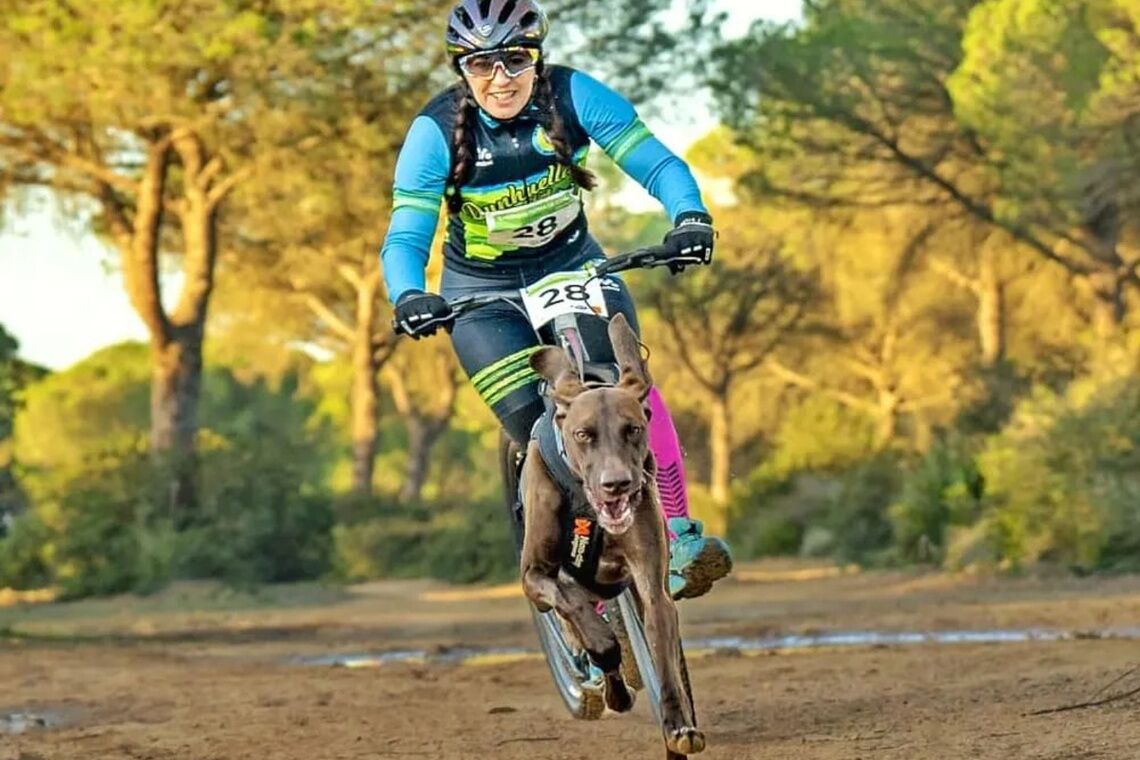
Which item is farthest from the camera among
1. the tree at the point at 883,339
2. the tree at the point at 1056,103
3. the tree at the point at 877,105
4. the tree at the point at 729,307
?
the tree at the point at 883,339

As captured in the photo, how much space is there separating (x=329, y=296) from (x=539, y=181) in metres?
41.6

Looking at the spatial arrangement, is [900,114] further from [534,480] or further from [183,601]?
[534,480]

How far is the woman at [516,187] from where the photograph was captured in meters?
7.09

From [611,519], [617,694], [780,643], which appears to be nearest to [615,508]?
[611,519]

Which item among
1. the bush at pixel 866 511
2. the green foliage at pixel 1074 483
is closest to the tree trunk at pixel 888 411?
the bush at pixel 866 511

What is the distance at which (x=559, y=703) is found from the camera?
10.2 meters

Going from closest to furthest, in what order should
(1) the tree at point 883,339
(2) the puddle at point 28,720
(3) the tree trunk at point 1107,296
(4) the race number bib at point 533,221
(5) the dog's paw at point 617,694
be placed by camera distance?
(5) the dog's paw at point 617,694, (4) the race number bib at point 533,221, (2) the puddle at point 28,720, (3) the tree trunk at point 1107,296, (1) the tree at point 883,339

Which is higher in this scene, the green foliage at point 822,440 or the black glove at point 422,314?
the green foliage at point 822,440

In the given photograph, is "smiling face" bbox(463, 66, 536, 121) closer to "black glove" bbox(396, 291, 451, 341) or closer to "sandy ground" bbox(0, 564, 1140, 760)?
"black glove" bbox(396, 291, 451, 341)

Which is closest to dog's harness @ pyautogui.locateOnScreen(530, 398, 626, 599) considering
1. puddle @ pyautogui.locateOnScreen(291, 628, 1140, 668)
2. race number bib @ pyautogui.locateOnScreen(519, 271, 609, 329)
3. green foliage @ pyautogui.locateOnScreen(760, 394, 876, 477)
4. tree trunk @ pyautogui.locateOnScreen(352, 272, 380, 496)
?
race number bib @ pyautogui.locateOnScreen(519, 271, 609, 329)

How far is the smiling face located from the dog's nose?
5.84 feet

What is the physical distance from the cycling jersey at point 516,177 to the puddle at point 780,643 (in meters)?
6.39

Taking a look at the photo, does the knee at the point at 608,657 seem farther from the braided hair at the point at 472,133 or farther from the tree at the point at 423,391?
the tree at the point at 423,391

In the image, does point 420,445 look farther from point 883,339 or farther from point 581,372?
point 581,372
